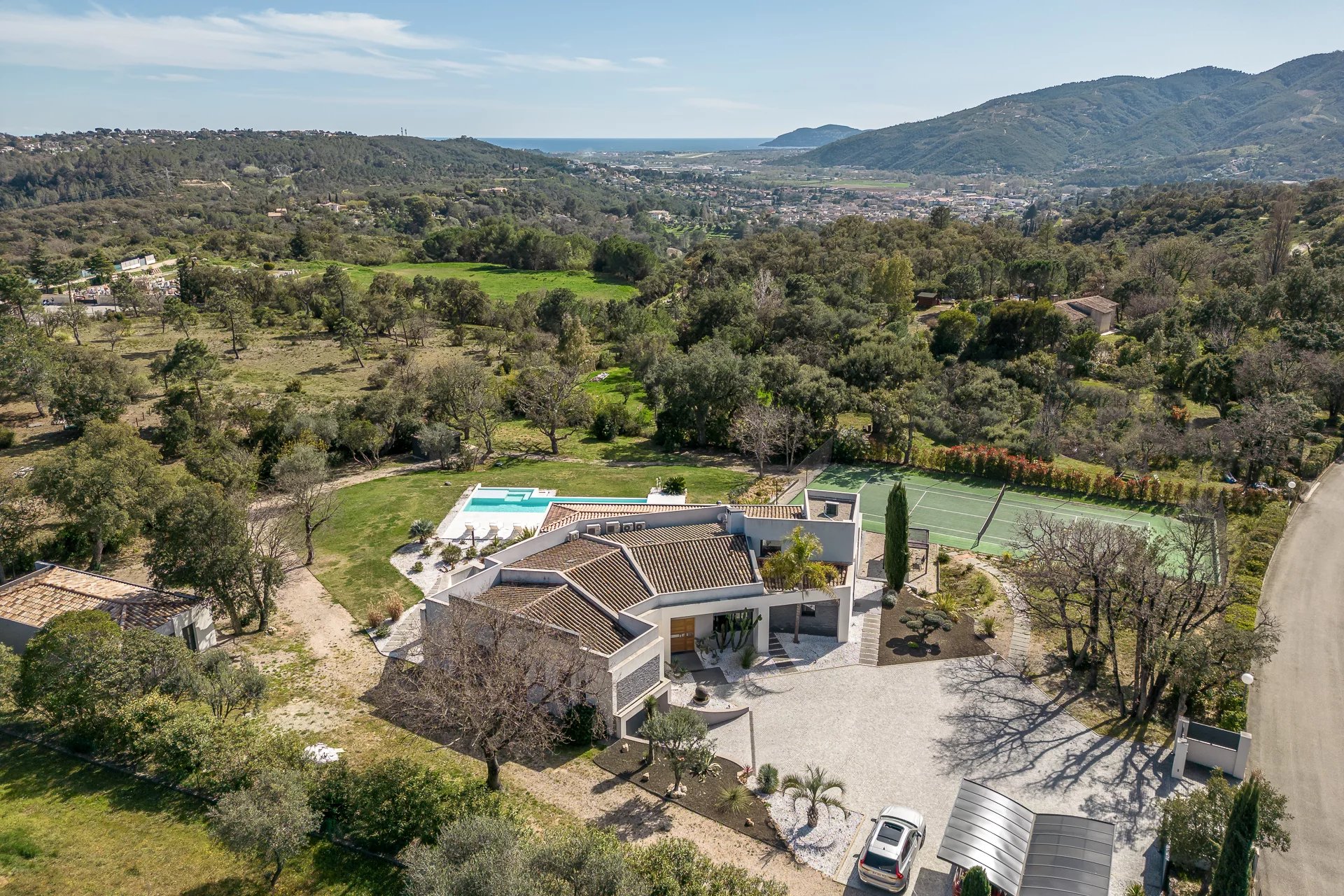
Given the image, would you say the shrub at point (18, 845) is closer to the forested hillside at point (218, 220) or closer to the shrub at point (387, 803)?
the shrub at point (387, 803)

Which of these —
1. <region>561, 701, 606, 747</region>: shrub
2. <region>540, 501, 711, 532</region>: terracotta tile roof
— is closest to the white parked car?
<region>561, 701, 606, 747</region>: shrub

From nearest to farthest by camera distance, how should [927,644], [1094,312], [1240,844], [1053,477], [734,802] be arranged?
[1240,844]
[734,802]
[927,644]
[1053,477]
[1094,312]

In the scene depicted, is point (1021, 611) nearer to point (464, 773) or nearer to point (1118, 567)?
point (1118, 567)

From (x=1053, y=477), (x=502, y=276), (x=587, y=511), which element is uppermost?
(x=502, y=276)

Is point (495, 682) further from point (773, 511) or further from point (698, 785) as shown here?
point (773, 511)

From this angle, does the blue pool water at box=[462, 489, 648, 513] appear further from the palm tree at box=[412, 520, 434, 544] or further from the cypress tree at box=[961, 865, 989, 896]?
the cypress tree at box=[961, 865, 989, 896]

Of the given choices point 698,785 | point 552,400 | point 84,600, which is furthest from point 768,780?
point 552,400
